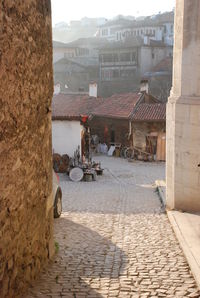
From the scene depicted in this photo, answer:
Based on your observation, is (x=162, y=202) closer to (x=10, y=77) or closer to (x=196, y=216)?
(x=196, y=216)

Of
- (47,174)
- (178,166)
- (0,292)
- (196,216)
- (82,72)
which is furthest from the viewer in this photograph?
(82,72)

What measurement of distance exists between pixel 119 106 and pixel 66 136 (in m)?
10.9

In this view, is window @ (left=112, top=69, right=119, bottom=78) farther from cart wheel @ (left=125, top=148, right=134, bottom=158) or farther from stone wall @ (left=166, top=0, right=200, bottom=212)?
stone wall @ (left=166, top=0, right=200, bottom=212)

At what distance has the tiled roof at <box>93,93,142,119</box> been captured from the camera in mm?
28850

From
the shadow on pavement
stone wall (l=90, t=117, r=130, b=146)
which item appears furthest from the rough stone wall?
stone wall (l=90, t=117, r=130, b=146)

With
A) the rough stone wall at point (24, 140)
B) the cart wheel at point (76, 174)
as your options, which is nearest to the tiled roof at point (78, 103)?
the cart wheel at point (76, 174)

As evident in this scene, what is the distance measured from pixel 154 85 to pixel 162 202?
121 feet

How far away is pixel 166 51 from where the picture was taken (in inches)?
2128

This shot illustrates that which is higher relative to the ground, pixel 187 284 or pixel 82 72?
pixel 82 72

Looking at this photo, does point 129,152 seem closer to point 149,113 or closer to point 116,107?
point 149,113

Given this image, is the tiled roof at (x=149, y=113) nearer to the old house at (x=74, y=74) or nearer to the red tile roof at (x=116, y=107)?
the red tile roof at (x=116, y=107)

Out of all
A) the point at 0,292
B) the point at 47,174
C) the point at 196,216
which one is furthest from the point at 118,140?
the point at 0,292

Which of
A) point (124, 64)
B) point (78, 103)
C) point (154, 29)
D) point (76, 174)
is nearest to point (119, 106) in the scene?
point (78, 103)

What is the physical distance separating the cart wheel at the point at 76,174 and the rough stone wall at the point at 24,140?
38.5 feet
